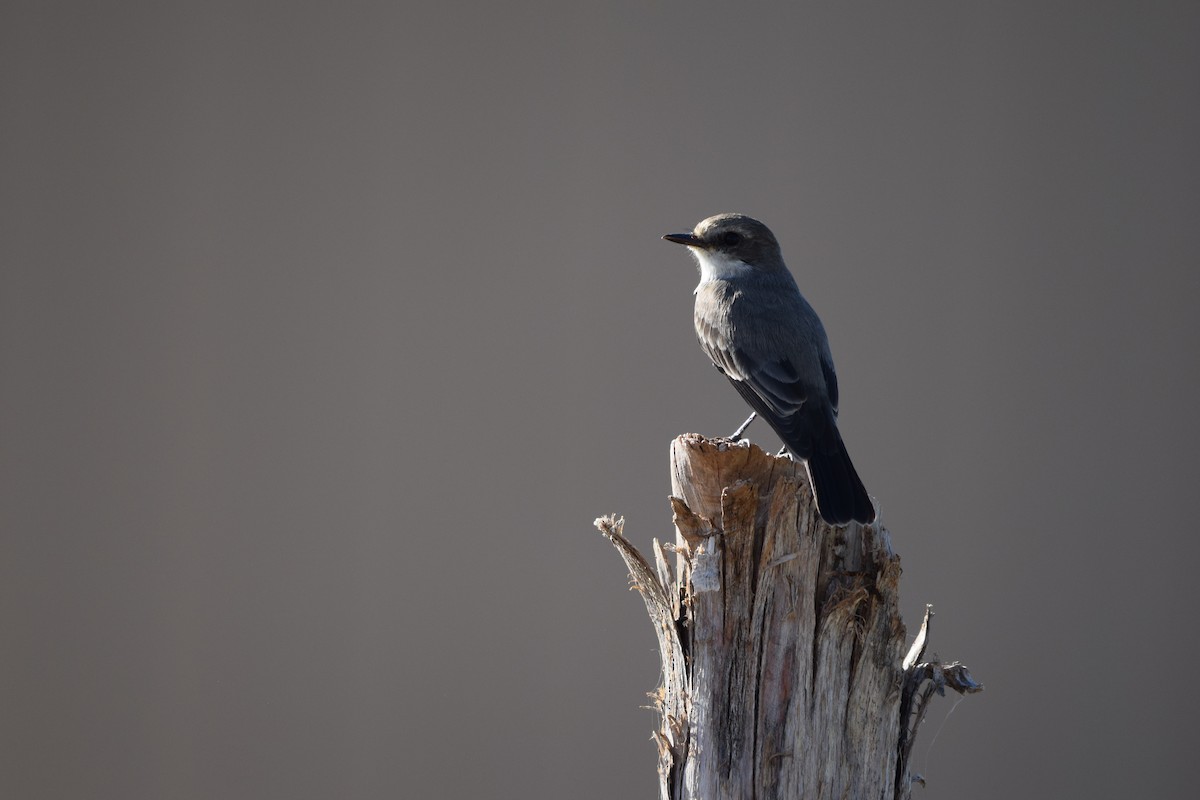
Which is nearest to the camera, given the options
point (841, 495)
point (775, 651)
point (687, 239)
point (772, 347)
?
point (775, 651)

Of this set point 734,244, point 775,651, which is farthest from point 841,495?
point 734,244

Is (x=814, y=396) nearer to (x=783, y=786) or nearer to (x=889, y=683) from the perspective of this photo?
(x=889, y=683)

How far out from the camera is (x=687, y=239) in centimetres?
416

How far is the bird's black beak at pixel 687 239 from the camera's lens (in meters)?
4.15

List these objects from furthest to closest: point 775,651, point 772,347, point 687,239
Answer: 1. point 687,239
2. point 772,347
3. point 775,651

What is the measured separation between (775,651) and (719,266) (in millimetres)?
2006

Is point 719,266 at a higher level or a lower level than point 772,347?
higher

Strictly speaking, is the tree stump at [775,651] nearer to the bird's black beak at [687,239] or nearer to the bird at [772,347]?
the bird at [772,347]

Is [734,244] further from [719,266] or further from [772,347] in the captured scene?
[772,347]

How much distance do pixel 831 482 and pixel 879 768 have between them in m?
0.75

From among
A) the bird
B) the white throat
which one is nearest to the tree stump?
the bird

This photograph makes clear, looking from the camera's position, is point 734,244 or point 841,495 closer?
point 841,495

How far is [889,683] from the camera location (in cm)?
268

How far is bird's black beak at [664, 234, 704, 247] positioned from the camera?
4.15 m
